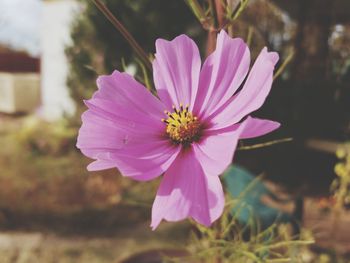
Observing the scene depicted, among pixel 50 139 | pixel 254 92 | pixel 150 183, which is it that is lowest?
pixel 150 183

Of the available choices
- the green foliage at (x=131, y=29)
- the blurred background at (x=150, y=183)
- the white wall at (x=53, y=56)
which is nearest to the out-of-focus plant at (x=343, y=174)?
the blurred background at (x=150, y=183)

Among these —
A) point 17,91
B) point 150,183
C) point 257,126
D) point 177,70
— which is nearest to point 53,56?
point 17,91

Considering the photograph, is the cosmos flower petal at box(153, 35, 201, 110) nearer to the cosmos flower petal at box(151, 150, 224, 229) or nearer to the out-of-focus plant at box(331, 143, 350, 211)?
the cosmos flower petal at box(151, 150, 224, 229)

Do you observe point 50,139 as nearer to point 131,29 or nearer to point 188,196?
point 131,29

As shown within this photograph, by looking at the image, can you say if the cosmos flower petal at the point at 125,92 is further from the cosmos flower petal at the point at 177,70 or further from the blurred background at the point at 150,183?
the blurred background at the point at 150,183

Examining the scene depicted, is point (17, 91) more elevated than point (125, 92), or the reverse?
point (17, 91)

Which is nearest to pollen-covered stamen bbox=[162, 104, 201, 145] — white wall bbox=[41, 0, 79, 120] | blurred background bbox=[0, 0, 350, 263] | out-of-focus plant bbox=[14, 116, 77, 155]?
blurred background bbox=[0, 0, 350, 263]
